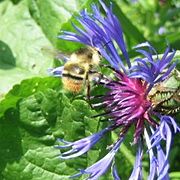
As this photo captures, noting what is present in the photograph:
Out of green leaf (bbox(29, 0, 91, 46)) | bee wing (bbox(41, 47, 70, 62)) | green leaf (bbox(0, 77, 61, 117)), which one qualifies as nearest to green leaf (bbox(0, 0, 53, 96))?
green leaf (bbox(29, 0, 91, 46))

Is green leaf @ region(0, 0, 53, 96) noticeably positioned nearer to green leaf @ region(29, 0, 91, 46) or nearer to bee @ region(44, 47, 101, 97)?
green leaf @ region(29, 0, 91, 46)

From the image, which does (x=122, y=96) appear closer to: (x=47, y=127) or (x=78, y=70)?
(x=78, y=70)

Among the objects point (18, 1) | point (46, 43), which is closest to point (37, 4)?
point (46, 43)

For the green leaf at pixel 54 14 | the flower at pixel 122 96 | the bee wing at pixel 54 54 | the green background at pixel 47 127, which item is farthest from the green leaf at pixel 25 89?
the green leaf at pixel 54 14

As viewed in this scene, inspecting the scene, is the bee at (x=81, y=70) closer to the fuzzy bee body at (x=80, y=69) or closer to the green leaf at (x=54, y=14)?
the fuzzy bee body at (x=80, y=69)

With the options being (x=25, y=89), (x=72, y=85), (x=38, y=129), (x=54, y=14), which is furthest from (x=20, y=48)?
(x=72, y=85)
